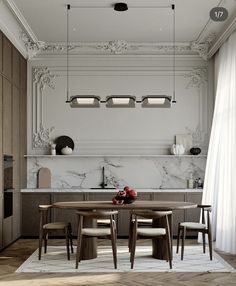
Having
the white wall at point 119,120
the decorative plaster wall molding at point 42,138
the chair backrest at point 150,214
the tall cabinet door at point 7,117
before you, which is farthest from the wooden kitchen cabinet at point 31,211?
the chair backrest at point 150,214

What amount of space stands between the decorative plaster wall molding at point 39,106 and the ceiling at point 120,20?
0.59 metres

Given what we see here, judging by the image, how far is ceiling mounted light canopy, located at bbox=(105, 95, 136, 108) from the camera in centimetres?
600

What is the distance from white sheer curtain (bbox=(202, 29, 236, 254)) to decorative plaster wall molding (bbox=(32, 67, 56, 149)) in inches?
108

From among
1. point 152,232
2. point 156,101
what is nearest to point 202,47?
point 156,101

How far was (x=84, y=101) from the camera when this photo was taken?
6.05 meters

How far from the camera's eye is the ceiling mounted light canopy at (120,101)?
19.7ft

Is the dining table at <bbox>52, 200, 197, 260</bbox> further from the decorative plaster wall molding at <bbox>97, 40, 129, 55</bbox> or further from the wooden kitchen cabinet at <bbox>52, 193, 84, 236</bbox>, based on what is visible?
the decorative plaster wall molding at <bbox>97, 40, 129, 55</bbox>

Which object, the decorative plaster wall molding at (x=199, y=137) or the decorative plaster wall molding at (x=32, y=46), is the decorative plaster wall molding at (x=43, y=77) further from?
the decorative plaster wall molding at (x=199, y=137)

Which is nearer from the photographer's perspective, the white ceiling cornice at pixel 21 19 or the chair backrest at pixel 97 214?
the chair backrest at pixel 97 214

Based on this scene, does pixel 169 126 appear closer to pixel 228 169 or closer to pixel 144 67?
pixel 144 67

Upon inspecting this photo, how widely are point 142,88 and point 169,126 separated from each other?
783 millimetres

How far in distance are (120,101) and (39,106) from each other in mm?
2548

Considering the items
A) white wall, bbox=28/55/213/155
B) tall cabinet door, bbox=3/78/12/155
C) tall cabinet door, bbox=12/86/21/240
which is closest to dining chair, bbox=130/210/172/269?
tall cabinet door, bbox=3/78/12/155

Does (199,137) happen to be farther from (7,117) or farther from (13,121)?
(7,117)
